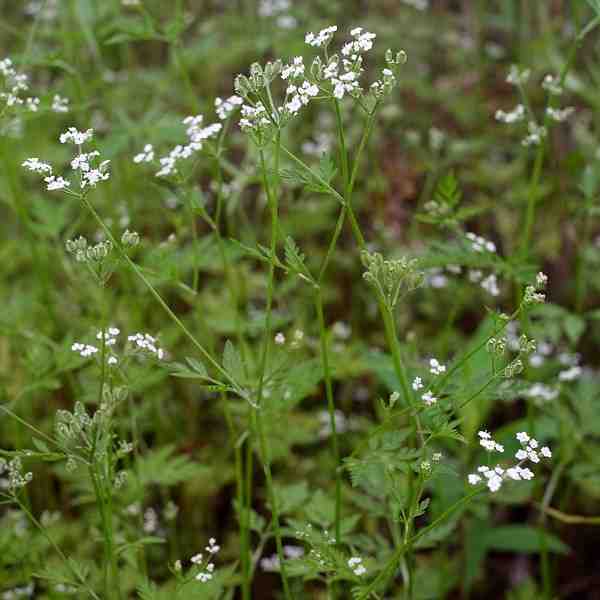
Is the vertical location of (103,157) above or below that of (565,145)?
below

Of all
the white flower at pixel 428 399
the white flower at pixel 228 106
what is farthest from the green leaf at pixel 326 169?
the white flower at pixel 428 399

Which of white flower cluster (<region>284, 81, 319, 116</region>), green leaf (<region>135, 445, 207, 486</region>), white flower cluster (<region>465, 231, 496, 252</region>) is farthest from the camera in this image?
green leaf (<region>135, 445, 207, 486</region>)

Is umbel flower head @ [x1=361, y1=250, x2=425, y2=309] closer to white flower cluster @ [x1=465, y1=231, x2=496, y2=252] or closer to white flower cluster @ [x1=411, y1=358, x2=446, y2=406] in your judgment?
white flower cluster @ [x1=411, y1=358, x2=446, y2=406]

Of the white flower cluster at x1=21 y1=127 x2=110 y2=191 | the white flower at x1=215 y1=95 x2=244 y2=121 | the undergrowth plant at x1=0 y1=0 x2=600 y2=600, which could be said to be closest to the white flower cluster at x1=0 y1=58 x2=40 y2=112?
the undergrowth plant at x1=0 y1=0 x2=600 y2=600

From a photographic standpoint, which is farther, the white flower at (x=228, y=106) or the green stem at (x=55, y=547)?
the white flower at (x=228, y=106)

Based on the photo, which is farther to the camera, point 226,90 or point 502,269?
point 226,90

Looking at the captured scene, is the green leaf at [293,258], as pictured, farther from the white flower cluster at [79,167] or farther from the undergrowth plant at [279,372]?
the white flower cluster at [79,167]

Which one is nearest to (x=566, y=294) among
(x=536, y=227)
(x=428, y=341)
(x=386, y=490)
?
(x=536, y=227)

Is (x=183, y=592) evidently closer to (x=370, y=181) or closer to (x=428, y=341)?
(x=428, y=341)
